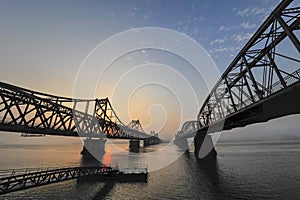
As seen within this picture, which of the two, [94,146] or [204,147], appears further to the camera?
[94,146]

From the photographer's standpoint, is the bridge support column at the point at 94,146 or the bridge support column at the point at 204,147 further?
the bridge support column at the point at 94,146

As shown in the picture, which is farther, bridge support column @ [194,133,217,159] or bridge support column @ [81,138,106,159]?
bridge support column @ [81,138,106,159]

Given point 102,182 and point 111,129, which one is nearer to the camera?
point 102,182

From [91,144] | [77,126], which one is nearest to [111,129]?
[91,144]

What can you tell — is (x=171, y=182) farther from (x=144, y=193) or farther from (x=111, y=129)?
(x=111, y=129)

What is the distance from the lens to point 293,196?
32.8 m

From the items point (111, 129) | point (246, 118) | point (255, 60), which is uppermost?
point (111, 129)

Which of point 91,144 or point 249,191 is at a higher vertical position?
point 91,144

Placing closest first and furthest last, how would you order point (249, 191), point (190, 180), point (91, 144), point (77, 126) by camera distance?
point (249, 191)
point (190, 180)
point (77, 126)
point (91, 144)

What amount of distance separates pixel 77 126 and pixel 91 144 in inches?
1391

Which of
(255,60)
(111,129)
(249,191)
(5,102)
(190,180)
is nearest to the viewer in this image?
(255,60)

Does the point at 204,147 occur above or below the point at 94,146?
below

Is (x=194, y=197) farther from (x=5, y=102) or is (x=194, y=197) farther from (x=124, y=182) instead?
(x=5, y=102)

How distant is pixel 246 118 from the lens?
3919 cm
